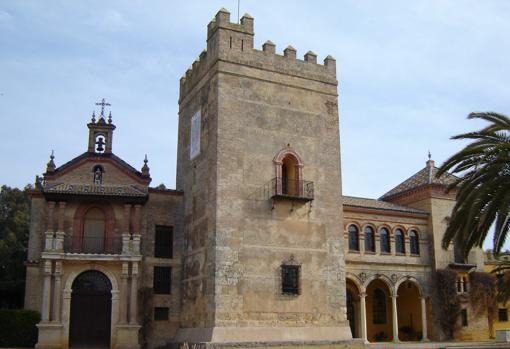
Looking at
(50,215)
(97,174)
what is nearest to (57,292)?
(50,215)

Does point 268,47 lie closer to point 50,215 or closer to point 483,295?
point 50,215

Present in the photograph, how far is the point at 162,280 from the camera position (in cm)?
3369

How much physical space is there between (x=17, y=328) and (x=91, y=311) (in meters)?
3.60

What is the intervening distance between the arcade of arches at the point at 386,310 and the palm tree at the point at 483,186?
1620 centimetres

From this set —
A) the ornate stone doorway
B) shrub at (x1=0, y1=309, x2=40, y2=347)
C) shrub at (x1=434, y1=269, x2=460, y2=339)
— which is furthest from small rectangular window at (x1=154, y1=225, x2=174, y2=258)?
shrub at (x1=434, y1=269, x2=460, y2=339)

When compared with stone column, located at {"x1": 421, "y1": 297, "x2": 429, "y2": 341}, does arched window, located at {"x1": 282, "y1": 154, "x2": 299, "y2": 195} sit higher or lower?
higher

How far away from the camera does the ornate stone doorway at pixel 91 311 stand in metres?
31.6

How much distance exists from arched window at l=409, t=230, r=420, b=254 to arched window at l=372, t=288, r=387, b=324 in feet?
11.4

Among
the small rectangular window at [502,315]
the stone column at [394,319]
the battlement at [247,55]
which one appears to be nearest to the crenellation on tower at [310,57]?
the battlement at [247,55]

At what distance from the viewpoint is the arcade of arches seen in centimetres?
3772

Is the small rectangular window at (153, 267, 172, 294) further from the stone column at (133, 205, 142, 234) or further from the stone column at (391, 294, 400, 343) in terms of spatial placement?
the stone column at (391, 294, 400, 343)

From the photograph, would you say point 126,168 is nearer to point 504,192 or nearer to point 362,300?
point 362,300

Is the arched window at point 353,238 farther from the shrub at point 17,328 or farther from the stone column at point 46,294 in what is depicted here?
the shrub at point 17,328

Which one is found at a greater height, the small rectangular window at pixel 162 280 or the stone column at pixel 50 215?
the stone column at pixel 50 215
